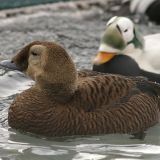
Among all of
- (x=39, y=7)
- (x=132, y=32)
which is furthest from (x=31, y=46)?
(x=39, y=7)

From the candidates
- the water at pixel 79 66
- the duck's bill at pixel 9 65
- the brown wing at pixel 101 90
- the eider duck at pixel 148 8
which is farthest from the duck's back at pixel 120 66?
the eider duck at pixel 148 8

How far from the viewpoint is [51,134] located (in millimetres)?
5770

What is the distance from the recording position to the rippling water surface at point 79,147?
5.45 m

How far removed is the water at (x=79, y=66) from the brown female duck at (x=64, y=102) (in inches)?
3.6

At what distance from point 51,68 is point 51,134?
0.51m

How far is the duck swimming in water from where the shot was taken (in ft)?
26.0

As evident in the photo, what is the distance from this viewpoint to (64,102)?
5.88 m

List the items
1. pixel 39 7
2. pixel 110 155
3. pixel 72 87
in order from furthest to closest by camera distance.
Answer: pixel 39 7, pixel 72 87, pixel 110 155

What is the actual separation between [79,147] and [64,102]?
0.40m

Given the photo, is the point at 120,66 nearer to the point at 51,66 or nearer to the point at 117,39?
the point at 117,39

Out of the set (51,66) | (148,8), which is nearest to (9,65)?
(51,66)

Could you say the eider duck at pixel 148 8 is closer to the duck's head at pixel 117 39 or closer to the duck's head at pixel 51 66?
the duck's head at pixel 117 39

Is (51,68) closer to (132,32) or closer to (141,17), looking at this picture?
(132,32)

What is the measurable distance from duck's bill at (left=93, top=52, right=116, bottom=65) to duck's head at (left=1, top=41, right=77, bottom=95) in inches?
78.5
